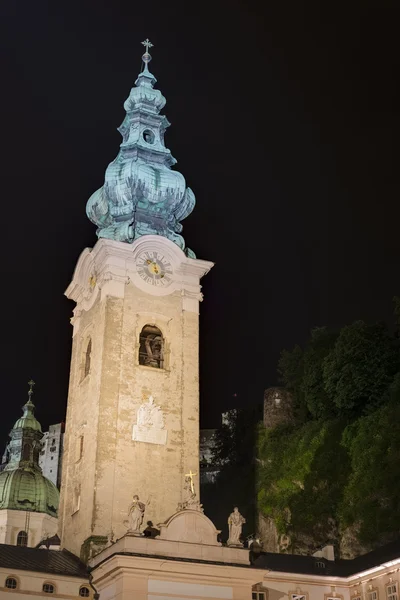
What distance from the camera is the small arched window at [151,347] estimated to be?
34625 millimetres

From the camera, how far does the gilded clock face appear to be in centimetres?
3544

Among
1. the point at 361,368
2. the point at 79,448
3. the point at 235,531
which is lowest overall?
the point at 235,531

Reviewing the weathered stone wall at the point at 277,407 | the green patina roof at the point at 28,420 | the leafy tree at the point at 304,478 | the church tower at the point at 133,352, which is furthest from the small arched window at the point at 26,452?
the church tower at the point at 133,352

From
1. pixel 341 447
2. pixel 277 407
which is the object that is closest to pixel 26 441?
pixel 277 407

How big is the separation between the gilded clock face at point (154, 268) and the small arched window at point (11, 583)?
1222 centimetres

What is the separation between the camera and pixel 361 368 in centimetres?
4359

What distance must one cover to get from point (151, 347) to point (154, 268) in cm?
303

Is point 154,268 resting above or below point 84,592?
above

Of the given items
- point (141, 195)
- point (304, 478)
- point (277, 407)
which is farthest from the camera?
point (277, 407)

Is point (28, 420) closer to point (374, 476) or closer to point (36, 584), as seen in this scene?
point (374, 476)

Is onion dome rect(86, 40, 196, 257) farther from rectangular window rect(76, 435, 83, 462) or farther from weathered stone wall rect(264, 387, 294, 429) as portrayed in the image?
weathered stone wall rect(264, 387, 294, 429)

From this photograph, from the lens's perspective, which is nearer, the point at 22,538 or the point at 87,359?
the point at 87,359

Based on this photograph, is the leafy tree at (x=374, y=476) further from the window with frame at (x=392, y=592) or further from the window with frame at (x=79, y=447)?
the window with frame at (x=79, y=447)

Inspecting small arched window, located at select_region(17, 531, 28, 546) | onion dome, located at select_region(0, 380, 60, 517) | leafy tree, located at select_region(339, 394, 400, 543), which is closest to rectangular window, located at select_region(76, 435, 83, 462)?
leafy tree, located at select_region(339, 394, 400, 543)
